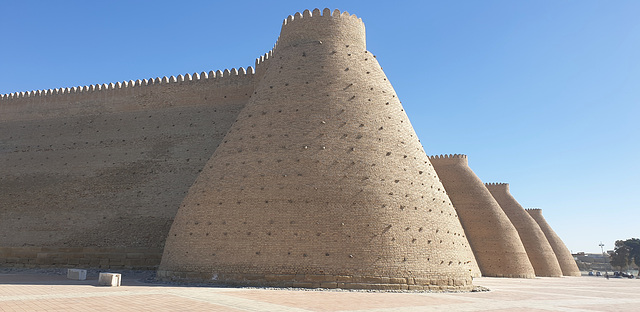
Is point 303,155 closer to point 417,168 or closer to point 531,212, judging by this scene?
point 417,168

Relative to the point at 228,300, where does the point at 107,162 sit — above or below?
above

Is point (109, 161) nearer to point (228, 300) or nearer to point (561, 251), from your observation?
point (228, 300)

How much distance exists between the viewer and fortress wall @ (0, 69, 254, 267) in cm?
1883

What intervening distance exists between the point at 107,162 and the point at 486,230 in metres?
19.7

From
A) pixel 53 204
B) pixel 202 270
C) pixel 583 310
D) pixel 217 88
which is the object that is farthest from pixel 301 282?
pixel 53 204

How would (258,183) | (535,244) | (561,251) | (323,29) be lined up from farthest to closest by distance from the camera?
(561,251)
(535,244)
(323,29)
(258,183)

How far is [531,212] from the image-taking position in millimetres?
39625

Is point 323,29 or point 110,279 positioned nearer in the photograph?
point 110,279

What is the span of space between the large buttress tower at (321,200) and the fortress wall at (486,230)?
13.4 meters

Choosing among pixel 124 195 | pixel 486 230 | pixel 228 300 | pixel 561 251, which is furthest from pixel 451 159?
pixel 228 300

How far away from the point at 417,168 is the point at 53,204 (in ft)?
49.5

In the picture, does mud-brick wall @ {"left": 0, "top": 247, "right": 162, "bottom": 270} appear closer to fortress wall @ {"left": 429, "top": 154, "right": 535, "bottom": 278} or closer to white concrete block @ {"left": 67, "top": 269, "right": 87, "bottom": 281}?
white concrete block @ {"left": 67, "top": 269, "right": 87, "bottom": 281}

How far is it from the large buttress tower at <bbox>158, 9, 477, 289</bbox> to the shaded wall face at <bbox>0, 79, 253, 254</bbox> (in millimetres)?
5022

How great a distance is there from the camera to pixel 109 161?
69.2 feet
